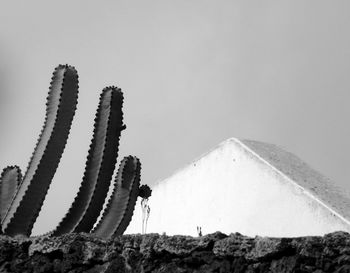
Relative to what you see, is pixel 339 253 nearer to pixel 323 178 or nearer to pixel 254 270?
pixel 254 270

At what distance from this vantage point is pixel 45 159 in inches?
304

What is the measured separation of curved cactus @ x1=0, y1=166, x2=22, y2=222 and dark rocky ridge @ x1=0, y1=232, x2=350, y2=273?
8.46 ft

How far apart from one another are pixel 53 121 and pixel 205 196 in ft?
27.7

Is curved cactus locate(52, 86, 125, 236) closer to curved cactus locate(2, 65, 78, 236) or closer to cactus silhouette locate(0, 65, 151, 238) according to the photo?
cactus silhouette locate(0, 65, 151, 238)

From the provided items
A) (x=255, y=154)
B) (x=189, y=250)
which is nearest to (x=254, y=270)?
(x=189, y=250)

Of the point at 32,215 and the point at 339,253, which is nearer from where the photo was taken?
the point at 339,253

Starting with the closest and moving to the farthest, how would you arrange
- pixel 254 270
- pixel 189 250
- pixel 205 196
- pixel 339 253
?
pixel 339 253 → pixel 254 270 → pixel 189 250 → pixel 205 196

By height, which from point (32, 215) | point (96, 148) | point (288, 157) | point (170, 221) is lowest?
point (32, 215)

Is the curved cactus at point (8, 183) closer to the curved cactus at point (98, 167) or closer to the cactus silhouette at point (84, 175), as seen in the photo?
the cactus silhouette at point (84, 175)

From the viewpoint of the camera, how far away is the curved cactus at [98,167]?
7.76 meters

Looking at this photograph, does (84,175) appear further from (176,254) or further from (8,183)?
(176,254)

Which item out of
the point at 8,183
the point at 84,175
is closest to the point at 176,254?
the point at 84,175

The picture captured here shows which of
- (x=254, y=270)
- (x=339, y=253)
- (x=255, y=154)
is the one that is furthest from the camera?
(x=255, y=154)

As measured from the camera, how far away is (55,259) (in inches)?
215
